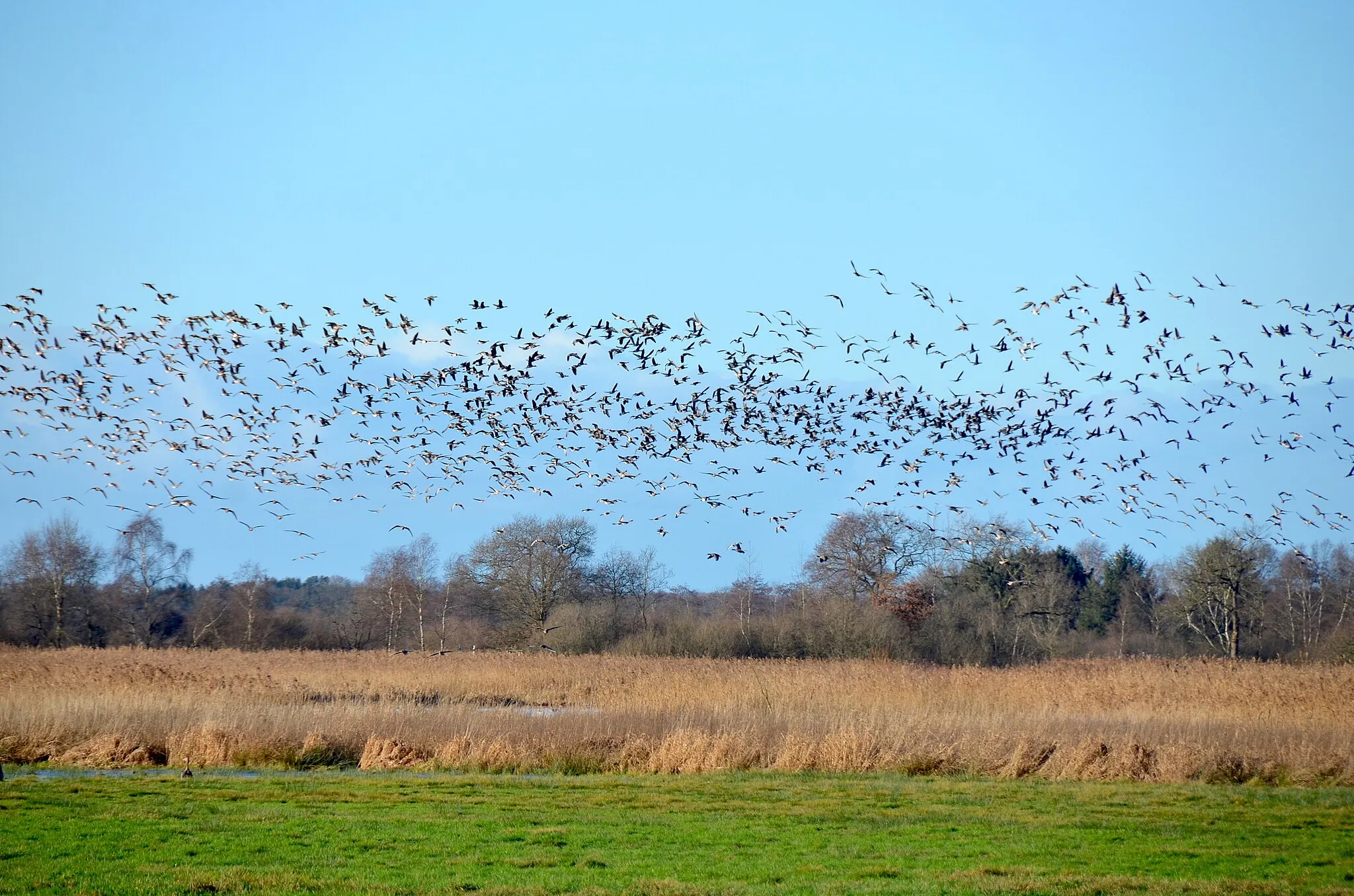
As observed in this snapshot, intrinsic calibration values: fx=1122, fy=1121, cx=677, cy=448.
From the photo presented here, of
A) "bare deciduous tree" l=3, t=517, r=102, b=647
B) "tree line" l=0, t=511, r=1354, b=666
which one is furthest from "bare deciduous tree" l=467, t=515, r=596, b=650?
"bare deciduous tree" l=3, t=517, r=102, b=647

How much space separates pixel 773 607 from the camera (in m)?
60.9

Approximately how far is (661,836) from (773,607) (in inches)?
1899

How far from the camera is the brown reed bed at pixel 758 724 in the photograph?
62.6 ft

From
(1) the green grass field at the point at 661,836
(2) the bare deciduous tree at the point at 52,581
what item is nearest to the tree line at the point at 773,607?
(2) the bare deciduous tree at the point at 52,581

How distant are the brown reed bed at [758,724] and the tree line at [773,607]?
1225 cm

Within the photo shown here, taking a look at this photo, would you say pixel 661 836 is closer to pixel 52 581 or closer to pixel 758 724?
pixel 758 724

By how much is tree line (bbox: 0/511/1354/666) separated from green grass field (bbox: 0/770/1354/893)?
22434 millimetres

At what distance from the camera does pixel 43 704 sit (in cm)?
2123

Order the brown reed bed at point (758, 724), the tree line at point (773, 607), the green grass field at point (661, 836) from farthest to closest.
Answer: the tree line at point (773, 607) < the brown reed bed at point (758, 724) < the green grass field at point (661, 836)

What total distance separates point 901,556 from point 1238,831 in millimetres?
36612

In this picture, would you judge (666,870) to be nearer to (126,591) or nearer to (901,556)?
(901,556)

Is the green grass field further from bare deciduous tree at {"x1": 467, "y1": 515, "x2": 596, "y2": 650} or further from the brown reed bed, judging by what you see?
bare deciduous tree at {"x1": 467, "y1": 515, "x2": 596, "y2": 650}

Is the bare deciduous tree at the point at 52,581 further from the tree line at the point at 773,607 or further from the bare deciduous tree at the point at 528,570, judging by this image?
the bare deciduous tree at the point at 528,570

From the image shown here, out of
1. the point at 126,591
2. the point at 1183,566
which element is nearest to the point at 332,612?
the point at 126,591
